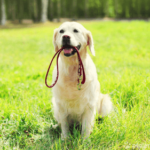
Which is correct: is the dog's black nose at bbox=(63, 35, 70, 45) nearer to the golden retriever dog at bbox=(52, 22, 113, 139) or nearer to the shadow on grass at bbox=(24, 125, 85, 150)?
the golden retriever dog at bbox=(52, 22, 113, 139)

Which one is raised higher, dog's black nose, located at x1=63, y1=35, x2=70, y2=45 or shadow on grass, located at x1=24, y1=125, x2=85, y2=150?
dog's black nose, located at x1=63, y1=35, x2=70, y2=45

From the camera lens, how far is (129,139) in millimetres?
2211

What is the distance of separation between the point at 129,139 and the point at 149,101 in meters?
0.98

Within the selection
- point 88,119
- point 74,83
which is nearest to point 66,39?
point 74,83

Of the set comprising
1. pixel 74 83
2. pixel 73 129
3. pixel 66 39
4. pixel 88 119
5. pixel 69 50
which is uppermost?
pixel 66 39

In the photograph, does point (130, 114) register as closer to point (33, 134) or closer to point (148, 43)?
point (33, 134)

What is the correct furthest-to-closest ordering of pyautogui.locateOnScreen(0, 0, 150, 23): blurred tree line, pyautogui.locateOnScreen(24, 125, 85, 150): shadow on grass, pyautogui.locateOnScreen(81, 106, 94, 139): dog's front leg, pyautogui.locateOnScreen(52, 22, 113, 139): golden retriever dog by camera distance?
pyautogui.locateOnScreen(0, 0, 150, 23): blurred tree line → pyautogui.locateOnScreen(81, 106, 94, 139): dog's front leg → pyautogui.locateOnScreen(52, 22, 113, 139): golden retriever dog → pyautogui.locateOnScreen(24, 125, 85, 150): shadow on grass

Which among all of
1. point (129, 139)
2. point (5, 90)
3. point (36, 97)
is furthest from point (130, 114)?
point (5, 90)

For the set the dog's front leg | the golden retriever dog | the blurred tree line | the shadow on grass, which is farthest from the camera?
the blurred tree line

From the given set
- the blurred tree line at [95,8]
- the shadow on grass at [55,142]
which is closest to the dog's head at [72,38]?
the shadow on grass at [55,142]

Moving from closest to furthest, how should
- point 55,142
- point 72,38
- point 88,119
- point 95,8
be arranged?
point 55,142 → point 72,38 → point 88,119 → point 95,8

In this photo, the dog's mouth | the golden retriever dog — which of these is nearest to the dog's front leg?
the golden retriever dog

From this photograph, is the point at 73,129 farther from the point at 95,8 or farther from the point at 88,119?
the point at 95,8

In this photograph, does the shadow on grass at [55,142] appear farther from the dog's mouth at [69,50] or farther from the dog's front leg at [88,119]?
→ the dog's mouth at [69,50]
